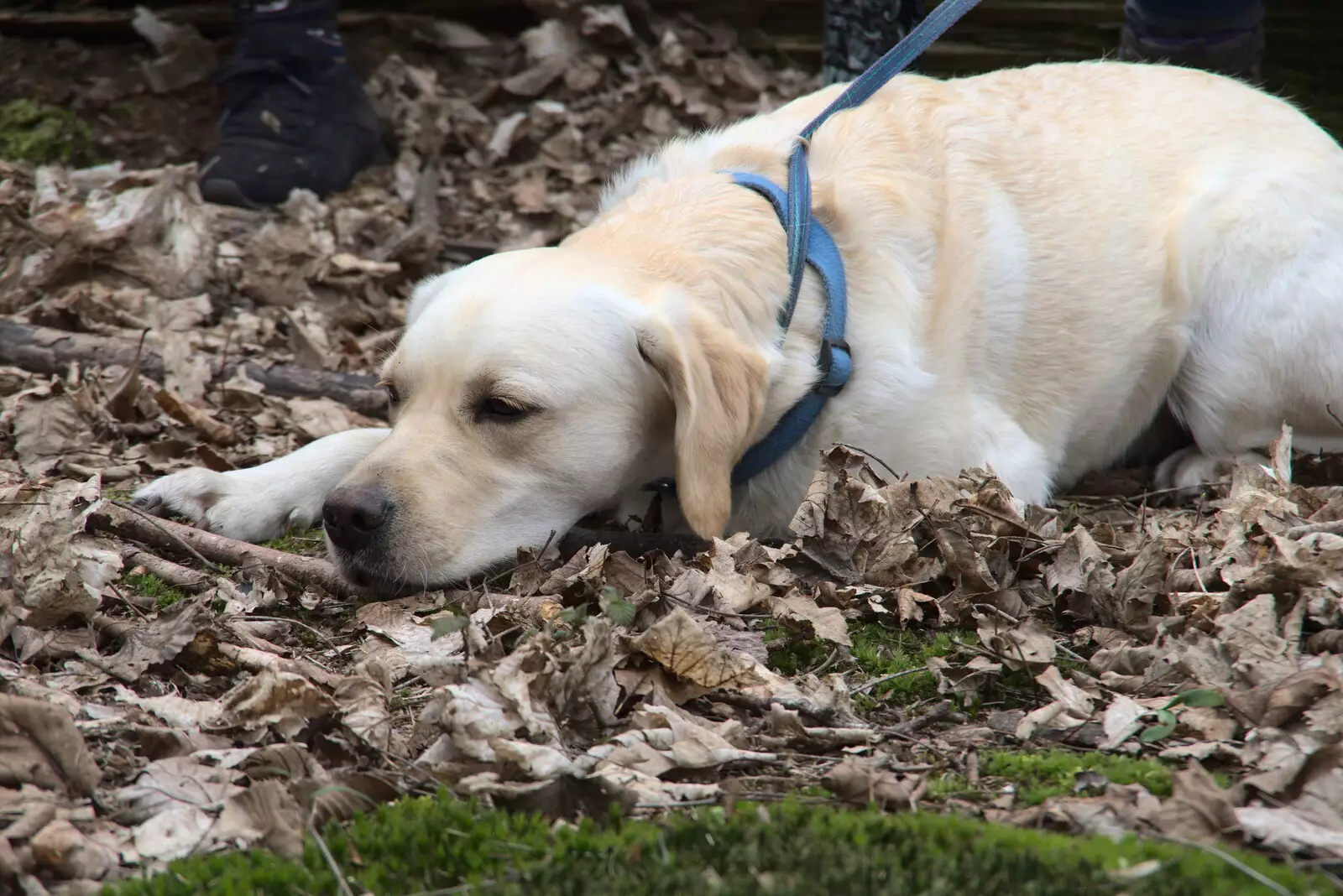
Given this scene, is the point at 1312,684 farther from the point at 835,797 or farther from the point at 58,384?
the point at 58,384

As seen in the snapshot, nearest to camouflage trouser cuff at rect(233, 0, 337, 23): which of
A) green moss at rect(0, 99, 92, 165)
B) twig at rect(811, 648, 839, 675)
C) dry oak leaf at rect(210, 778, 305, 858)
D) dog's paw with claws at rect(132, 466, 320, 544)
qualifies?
green moss at rect(0, 99, 92, 165)

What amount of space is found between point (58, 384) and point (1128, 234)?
3528mm

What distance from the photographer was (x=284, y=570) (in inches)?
126

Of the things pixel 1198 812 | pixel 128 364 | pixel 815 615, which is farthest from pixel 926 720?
pixel 128 364

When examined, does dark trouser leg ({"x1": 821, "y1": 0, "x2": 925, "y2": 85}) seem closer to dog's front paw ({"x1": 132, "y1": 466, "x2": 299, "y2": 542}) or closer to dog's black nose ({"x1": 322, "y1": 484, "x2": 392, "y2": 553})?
dog's front paw ({"x1": 132, "y1": 466, "x2": 299, "y2": 542})

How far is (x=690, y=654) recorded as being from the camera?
256 centimetres

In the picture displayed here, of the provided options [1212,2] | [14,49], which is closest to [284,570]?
[1212,2]

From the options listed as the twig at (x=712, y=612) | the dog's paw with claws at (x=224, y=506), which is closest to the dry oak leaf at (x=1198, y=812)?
the twig at (x=712, y=612)

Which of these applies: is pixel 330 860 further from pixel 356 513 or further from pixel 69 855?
pixel 356 513

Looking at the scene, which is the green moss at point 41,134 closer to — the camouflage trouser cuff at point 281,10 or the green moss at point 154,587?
the camouflage trouser cuff at point 281,10

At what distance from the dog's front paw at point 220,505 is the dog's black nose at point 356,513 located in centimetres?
61

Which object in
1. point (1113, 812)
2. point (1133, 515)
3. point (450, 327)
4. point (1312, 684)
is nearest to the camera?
point (1113, 812)

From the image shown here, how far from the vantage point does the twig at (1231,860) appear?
1712mm

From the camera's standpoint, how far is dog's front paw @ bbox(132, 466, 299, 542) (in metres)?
3.51
